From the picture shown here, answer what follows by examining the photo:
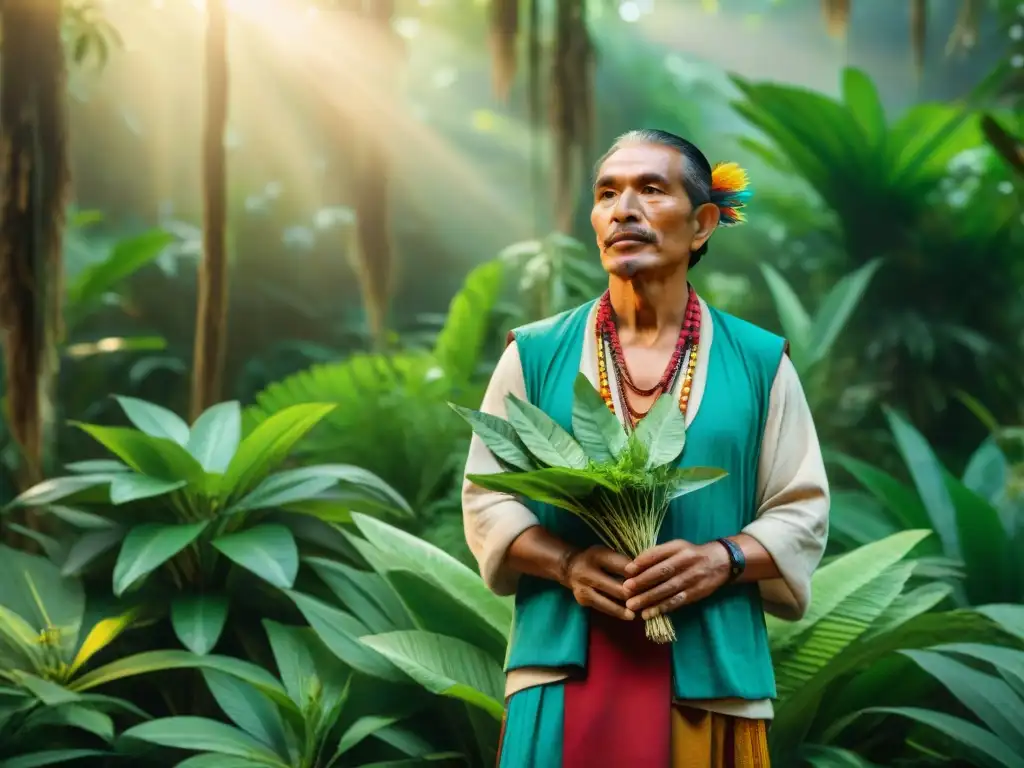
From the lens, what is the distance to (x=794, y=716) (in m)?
1.72

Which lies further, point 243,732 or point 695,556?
point 243,732

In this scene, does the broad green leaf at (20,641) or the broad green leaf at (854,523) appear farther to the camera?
the broad green leaf at (854,523)

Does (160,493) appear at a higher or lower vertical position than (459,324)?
lower

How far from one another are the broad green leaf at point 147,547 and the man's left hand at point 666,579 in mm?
1075

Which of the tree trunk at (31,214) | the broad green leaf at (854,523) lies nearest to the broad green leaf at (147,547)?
the tree trunk at (31,214)

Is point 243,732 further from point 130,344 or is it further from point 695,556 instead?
point 130,344

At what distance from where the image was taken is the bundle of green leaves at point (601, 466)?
40.0 inches

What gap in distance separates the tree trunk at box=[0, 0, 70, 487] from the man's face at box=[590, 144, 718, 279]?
183 centimetres

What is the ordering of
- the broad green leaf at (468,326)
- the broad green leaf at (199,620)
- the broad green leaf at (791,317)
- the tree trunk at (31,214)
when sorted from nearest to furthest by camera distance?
the broad green leaf at (199,620)
the tree trunk at (31,214)
the broad green leaf at (791,317)
the broad green leaf at (468,326)

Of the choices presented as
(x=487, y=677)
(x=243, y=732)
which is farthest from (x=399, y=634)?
(x=243, y=732)

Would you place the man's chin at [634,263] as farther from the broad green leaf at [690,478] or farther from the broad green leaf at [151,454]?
the broad green leaf at [151,454]

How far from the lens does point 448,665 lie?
5.47ft

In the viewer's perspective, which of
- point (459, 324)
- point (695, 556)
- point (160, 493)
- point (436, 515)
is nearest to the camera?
point (695, 556)

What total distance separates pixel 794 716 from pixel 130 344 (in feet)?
8.30
